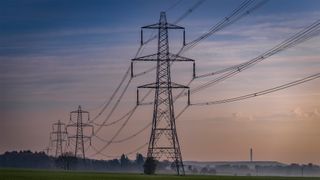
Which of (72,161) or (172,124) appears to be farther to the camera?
(72,161)

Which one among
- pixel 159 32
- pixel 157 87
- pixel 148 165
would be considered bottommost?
pixel 148 165

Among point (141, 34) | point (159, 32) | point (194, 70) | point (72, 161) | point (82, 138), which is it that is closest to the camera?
point (194, 70)

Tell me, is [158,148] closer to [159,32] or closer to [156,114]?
[156,114]

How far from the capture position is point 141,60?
8769 cm

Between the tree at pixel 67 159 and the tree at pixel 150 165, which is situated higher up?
the tree at pixel 67 159

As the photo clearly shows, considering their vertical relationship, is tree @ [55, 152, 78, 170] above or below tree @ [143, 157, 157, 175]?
above

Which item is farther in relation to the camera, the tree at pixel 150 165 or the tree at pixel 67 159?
the tree at pixel 67 159

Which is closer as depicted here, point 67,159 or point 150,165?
point 150,165

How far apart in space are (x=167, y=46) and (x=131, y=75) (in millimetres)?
7332

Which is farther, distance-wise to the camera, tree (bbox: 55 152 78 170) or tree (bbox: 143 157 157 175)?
tree (bbox: 55 152 78 170)

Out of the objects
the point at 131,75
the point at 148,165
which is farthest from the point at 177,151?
the point at 148,165

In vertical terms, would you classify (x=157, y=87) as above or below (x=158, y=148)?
above

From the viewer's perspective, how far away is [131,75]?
284 ft

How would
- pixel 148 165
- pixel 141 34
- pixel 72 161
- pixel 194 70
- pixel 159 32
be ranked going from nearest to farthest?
pixel 194 70, pixel 141 34, pixel 159 32, pixel 148 165, pixel 72 161
